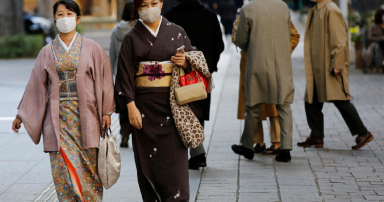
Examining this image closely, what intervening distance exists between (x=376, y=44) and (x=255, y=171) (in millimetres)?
9128

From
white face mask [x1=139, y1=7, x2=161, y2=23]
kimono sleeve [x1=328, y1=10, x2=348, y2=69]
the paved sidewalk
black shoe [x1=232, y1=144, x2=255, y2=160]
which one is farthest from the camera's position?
kimono sleeve [x1=328, y1=10, x2=348, y2=69]

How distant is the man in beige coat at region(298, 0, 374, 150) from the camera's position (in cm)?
682

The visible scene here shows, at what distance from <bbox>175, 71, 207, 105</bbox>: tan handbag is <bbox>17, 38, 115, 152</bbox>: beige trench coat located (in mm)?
497

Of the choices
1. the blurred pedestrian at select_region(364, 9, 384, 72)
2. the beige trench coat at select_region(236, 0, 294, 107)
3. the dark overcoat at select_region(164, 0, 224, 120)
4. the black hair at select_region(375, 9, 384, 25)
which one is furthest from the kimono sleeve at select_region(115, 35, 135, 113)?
the black hair at select_region(375, 9, 384, 25)

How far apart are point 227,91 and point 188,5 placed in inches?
250

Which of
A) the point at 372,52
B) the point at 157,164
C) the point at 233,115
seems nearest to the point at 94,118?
the point at 157,164

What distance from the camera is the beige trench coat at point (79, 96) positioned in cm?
429

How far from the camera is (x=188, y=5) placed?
6.26m

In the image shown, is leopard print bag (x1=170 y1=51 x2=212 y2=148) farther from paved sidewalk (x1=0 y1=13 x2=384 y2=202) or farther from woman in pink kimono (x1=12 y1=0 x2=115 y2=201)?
paved sidewalk (x1=0 y1=13 x2=384 y2=202)

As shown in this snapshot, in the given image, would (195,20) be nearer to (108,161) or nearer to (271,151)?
(271,151)

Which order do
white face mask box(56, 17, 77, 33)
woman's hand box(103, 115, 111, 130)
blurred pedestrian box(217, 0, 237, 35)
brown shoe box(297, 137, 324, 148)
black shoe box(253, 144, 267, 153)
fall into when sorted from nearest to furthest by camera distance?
white face mask box(56, 17, 77, 33) < woman's hand box(103, 115, 111, 130) < black shoe box(253, 144, 267, 153) < brown shoe box(297, 137, 324, 148) < blurred pedestrian box(217, 0, 237, 35)

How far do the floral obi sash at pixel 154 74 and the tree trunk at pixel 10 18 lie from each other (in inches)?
745

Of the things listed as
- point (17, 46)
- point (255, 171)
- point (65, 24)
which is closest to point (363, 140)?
point (255, 171)

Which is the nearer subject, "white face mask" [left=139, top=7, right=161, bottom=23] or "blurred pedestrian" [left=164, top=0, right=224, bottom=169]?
"white face mask" [left=139, top=7, right=161, bottom=23]
